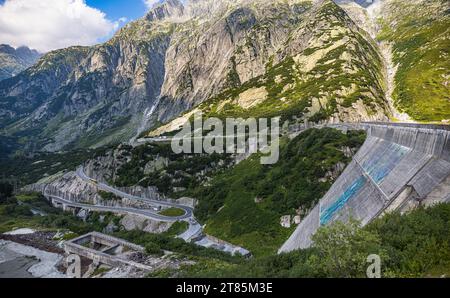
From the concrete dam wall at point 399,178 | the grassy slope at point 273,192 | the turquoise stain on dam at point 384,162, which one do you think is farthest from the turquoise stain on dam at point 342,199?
the grassy slope at point 273,192

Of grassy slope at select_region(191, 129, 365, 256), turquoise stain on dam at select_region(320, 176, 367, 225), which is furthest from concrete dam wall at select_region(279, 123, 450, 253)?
grassy slope at select_region(191, 129, 365, 256)

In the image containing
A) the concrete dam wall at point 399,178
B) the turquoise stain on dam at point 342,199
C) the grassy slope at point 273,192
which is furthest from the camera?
the grassy slope at point 273,192

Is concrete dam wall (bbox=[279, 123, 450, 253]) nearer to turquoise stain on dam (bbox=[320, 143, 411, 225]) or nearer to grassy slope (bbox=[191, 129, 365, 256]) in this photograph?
turquoise stain on dam (bbox=[320, 143, 411, 225])

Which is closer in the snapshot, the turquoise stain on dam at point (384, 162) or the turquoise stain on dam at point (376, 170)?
the turquoise stain on dam at point (384, 162)

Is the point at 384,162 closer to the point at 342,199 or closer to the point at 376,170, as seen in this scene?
→ the point at 376,170

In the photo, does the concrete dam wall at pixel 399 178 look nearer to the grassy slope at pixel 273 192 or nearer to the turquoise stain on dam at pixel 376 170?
the turquoise stain on dam at pixel 376 170

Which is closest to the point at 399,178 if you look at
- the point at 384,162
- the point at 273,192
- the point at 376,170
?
the point at 376,170

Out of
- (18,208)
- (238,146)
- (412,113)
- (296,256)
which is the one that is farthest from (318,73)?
(296,256)
